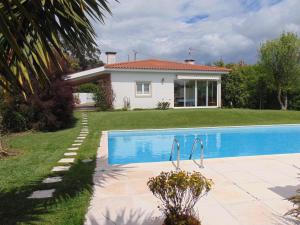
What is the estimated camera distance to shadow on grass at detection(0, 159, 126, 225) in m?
5.28

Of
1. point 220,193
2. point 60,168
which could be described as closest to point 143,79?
point 60,168

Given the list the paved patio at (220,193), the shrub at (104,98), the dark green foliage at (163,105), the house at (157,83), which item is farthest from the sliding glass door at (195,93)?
the paved patio at (220,193)

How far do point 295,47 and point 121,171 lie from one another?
78.0 ft

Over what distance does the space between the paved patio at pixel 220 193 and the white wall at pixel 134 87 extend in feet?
53.3

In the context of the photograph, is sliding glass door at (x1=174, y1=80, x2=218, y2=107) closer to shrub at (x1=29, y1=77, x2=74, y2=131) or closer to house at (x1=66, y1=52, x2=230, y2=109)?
house at (x1=66, y1=52, x2=230, y2=109)

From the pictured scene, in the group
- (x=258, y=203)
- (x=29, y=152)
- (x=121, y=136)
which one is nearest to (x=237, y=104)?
(x=121, y=136)

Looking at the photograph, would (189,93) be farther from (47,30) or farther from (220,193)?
(47,30)

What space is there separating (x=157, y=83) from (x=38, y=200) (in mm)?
21464

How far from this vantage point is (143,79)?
2647 cm

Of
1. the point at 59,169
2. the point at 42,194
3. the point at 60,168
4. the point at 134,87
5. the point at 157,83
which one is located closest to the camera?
the point at 42,194

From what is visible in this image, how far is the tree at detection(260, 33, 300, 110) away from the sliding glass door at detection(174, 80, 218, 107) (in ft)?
16.7

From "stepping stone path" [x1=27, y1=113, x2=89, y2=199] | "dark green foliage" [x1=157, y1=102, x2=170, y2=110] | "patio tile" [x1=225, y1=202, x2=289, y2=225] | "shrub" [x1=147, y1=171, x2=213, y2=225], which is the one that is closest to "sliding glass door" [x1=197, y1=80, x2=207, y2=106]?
"dark green foliage" [x1=157, y1=102, x2=170, y2=110]

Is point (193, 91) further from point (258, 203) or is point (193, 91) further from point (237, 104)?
point (258, 203)

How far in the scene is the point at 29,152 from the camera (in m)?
11.1
